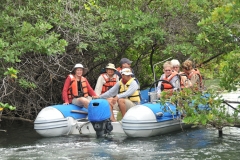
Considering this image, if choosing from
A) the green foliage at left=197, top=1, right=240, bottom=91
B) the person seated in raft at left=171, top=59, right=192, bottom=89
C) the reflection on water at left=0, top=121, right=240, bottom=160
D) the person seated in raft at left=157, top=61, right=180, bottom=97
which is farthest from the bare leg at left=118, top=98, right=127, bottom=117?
the green foliage at left=197, top=1, right=240, bottom=91

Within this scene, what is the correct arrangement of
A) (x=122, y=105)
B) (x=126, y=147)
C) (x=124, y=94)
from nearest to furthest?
(x=126, y=147)
(x=124, y=94)
(x=122, y=105)

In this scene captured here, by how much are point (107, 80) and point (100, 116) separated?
1608 millimetres

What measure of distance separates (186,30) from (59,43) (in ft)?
12.5

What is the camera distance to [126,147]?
819 cm

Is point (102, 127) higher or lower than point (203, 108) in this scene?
lower

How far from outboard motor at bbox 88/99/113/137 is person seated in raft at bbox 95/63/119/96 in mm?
1428

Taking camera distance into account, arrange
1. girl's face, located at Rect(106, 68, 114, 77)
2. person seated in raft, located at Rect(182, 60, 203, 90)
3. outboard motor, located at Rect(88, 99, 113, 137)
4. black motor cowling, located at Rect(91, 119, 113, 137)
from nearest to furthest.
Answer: outboard motor, located at Rect(88, 99, 113, 137)
black motor cowling, located at Rect(91, 119, 113, 137)
person seated in raft, located at Rect(182, 60, 203, 90)
girl's face, located at Rect(106, 68, 114, 77)

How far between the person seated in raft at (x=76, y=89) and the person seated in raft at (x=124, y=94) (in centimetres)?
36

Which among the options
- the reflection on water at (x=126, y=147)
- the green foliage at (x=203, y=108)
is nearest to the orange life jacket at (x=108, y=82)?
the reflection on water at (x=126, y=147)

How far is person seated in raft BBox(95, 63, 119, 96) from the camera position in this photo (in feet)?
33.3

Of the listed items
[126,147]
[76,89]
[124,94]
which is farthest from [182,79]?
[126,147]

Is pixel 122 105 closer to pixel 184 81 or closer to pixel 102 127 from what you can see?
pixel 102 127

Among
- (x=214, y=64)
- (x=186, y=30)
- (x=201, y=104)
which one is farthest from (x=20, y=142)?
(x=214, y=64)

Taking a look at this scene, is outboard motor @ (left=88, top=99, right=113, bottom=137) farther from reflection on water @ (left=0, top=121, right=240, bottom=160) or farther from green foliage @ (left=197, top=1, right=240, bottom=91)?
green foliage @ (left=197, top=1, right=240, bottom=91)
